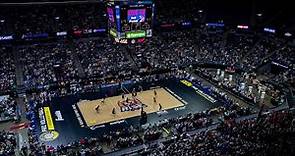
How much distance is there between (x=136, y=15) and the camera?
129 ft

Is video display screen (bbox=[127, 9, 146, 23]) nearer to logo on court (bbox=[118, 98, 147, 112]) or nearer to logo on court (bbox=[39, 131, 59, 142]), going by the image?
logo on court (bbox=[118, 98, 147, 112])

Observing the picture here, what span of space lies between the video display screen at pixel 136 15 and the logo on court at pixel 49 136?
1527 cm

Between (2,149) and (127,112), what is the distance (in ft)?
46.0

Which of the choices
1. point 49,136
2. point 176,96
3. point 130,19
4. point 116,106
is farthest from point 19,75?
point 176,96

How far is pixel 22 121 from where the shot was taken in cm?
3581

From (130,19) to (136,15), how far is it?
0.89m

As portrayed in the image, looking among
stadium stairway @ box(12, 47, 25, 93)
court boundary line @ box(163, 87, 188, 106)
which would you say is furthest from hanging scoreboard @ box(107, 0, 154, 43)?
stadium stairway @ box(12, 47, 25, 93)

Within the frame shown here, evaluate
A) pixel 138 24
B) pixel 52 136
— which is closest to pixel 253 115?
pixel 138 24

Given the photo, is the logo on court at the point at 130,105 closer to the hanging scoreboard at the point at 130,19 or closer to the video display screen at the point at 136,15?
the hanging scoreboard at the point at 130,19

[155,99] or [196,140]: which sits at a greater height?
[196,140]

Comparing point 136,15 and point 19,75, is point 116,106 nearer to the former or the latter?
point 136,15

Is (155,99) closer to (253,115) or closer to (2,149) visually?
(253,115)

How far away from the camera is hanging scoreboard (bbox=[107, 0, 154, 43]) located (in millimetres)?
38031

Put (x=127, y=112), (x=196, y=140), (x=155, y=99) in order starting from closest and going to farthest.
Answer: (x=196, y=140)
(x=127, y=112)
(x=155, y=99)
